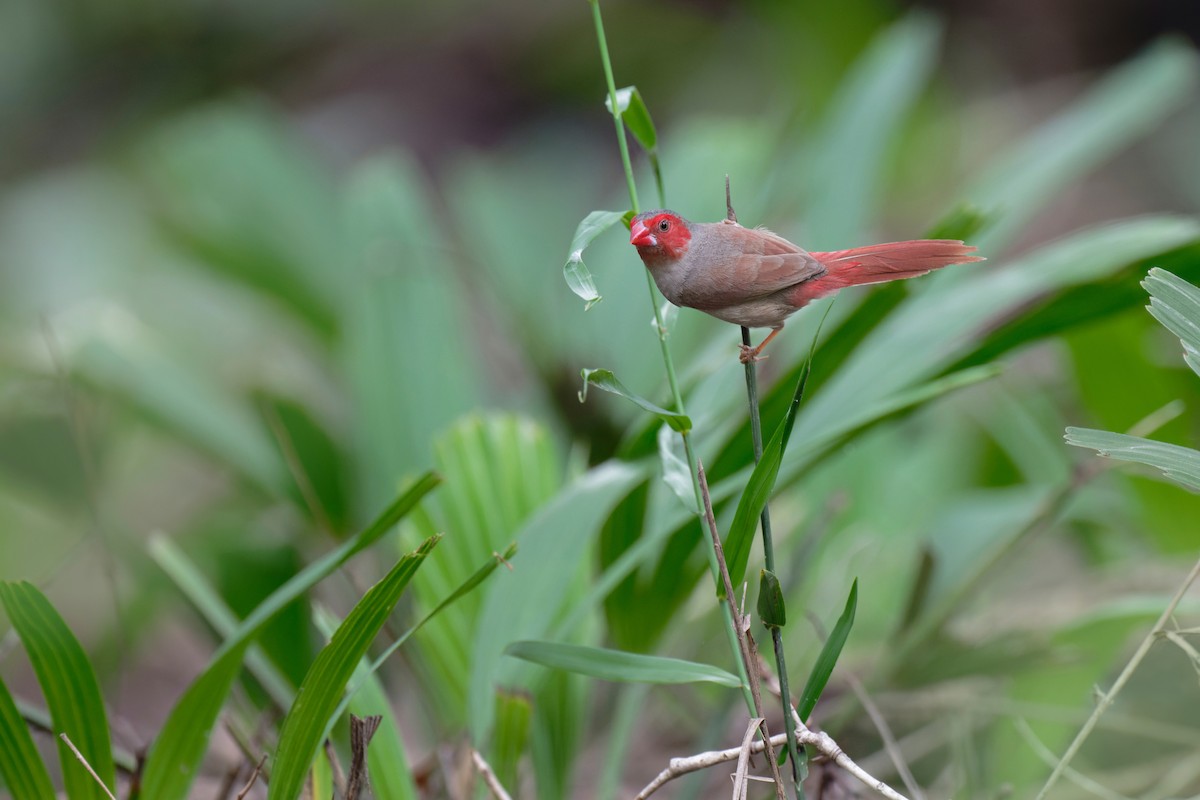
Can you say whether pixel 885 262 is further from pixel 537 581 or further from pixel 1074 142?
pixel 1074 142

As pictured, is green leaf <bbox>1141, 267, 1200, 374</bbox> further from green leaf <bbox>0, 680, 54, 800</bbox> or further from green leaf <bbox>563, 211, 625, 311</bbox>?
green leaf <bbox>0, 680, 54, 800</bbox>

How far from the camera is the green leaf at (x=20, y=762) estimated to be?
62cm

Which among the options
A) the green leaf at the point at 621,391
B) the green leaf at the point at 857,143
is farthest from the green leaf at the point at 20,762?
the green leaf at the point at 857,143

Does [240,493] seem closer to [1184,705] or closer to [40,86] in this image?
[1184,705]

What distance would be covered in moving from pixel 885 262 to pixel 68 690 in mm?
514

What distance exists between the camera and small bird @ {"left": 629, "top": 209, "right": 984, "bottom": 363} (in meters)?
0.52

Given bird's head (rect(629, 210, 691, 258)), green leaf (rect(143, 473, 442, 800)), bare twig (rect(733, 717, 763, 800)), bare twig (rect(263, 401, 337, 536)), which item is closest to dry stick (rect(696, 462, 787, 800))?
bare twig (rect(733, 717, 763, 800))

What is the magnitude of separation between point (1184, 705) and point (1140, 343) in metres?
0.45

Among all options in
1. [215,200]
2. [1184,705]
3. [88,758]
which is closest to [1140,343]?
[1184,705]

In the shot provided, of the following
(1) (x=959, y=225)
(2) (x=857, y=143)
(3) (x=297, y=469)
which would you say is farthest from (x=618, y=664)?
(2) (x=857, y=143)

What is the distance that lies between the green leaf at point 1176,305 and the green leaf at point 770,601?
0.24 metres

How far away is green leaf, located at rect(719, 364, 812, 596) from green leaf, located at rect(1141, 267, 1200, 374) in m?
0.19

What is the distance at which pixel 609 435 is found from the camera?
1.34 metres

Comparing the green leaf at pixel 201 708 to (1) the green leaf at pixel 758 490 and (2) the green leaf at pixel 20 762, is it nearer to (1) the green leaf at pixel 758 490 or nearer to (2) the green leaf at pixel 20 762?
(2) the green leaf at pixel 20 762
